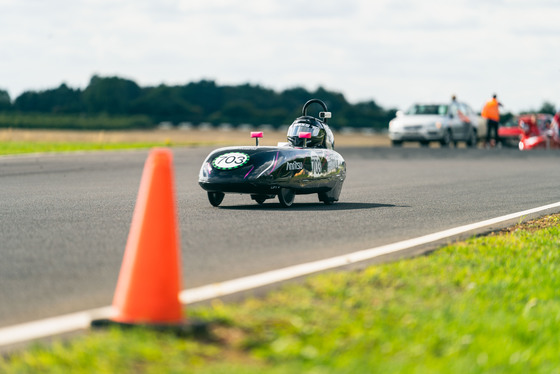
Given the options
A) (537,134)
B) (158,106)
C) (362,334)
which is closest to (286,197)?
(362,334)

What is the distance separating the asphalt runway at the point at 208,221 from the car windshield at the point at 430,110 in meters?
12.6

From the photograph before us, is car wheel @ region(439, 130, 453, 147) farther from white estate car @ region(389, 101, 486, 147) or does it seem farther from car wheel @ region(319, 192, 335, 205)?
car wheel @ region(319, 192, 335, 205)

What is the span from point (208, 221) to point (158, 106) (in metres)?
68.7

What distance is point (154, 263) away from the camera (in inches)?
200

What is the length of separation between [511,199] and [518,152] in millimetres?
16751

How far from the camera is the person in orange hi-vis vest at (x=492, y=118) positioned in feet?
113

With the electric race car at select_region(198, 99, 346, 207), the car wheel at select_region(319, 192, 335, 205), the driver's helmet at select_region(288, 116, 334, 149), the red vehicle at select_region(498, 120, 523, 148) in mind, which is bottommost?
the red vehicle at select_region(498, 120, 523, 148)

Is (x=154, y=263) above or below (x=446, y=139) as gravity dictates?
above

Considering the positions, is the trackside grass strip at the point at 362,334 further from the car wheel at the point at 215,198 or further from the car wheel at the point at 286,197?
the car wheel at the point at 215,198

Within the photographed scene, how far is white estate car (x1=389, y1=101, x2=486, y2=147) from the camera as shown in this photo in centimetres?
3372

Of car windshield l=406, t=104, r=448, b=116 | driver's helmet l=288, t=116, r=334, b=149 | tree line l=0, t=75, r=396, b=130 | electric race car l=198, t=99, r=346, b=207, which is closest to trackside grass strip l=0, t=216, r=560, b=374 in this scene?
electric race car l=198, t=99, r=346, b=207

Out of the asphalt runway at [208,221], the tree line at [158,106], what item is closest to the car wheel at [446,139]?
Answer: the asphalt runway at [208,221]

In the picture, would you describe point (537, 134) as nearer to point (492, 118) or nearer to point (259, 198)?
point (492, 118)

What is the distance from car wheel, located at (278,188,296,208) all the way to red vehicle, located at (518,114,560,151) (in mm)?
24685
